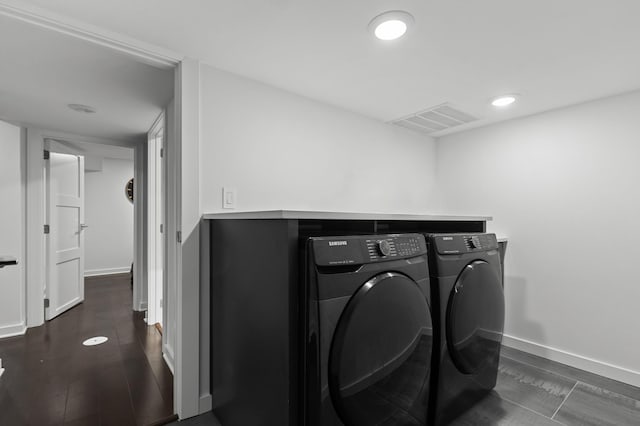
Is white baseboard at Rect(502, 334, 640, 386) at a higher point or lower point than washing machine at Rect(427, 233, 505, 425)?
lower

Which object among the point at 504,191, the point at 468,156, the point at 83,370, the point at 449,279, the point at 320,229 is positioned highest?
the point at 468,156

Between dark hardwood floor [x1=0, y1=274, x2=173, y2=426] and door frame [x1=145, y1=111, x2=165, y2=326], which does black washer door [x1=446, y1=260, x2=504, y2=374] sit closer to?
dark hardwood floor [x1=0, y1=274, x2=173, y2=426]

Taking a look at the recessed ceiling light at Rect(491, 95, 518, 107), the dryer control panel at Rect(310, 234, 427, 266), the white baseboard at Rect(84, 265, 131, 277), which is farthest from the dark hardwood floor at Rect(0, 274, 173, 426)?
the recessed ceiling light at Rect(491, 95, 518, 107)

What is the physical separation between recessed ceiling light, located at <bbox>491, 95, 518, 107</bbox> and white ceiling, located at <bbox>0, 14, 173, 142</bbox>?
2.30m

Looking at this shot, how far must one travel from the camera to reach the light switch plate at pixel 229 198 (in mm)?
1858

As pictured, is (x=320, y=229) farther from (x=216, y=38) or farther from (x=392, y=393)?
(x=216, y=38)

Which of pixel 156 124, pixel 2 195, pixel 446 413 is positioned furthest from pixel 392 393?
pixel 2 195

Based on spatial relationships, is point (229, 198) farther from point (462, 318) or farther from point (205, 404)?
point (462, 318)

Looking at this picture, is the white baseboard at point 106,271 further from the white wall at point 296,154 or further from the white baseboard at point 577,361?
the white baseboard at point 577,361

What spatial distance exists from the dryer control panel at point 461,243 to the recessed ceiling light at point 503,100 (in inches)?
44.2

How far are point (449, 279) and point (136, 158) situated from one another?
3.65 meters

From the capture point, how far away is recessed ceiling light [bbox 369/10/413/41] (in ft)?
4.52

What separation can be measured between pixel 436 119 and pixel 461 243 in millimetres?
1568

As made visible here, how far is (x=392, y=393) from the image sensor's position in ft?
4.05
